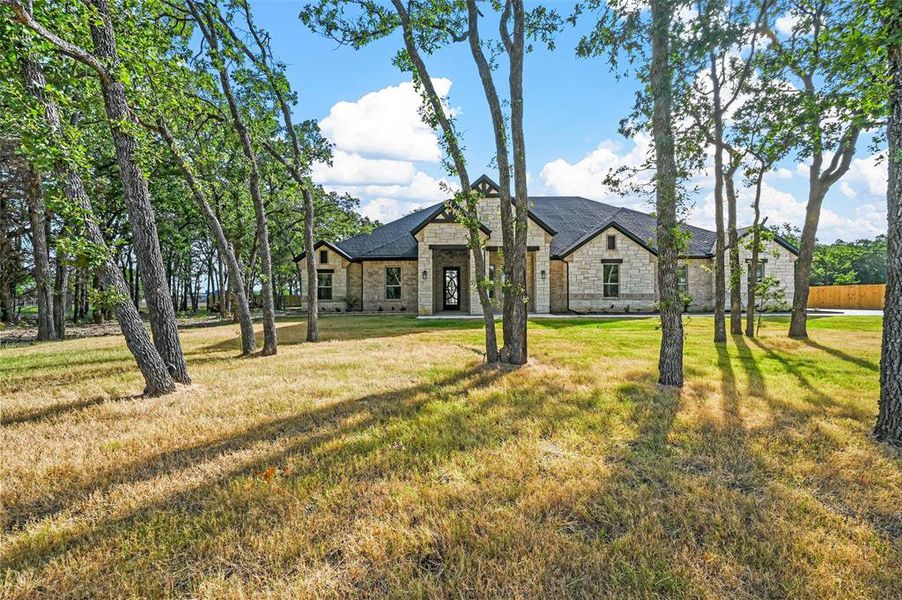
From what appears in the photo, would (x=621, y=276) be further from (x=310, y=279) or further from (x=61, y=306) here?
(x=61, y=306)

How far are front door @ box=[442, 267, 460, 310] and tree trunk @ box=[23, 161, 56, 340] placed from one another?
656 inches

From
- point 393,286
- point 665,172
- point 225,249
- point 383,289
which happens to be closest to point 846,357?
point 665,172

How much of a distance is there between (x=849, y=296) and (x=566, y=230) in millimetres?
20173

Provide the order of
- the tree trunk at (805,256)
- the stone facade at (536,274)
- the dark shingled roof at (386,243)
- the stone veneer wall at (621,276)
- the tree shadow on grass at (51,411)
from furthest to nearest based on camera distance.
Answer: the dark shingled roof at (386,243) → the stone veneer wall at (621,276) → the stone facade at (536,274) → the tree trunk at (805,256) → the tree shadow on grass at (51,411)

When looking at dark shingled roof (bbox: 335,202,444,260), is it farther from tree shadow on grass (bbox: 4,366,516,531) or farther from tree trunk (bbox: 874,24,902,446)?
tree trunk (bbox: 874,24,902,446)

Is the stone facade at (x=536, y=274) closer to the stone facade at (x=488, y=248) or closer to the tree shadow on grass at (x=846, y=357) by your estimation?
the stone facade at (x=488, y=248)

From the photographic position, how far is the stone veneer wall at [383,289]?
73.4ft

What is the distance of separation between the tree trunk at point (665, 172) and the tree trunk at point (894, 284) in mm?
1982

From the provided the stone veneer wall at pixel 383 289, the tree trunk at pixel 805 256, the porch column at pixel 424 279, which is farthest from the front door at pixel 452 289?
the tree trunk at pixel 805 256

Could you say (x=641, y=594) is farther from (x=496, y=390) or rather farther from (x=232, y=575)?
(x=496, y=390)

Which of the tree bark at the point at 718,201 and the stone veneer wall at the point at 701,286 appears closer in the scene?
the tree bark at the point at 718,201

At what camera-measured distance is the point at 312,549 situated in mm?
2137

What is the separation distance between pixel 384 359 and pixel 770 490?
6.35 m

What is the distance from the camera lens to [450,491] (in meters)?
2.73
